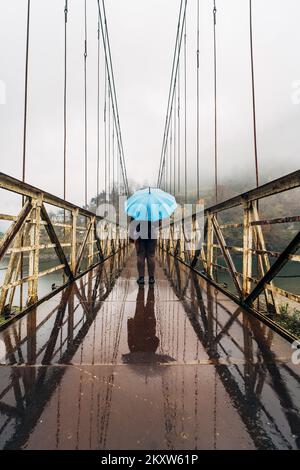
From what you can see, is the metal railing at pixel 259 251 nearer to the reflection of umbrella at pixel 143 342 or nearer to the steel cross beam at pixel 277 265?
the steel cross beam at pixel 277 265

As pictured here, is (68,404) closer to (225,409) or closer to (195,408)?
(195,408)

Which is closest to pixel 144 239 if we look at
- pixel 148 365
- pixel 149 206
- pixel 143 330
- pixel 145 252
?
pixel 145 252

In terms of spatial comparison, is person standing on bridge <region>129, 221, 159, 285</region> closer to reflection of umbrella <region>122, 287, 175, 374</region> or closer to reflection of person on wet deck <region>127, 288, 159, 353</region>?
reflection of person on wet deck <region>127, 288, 159, 353</region>

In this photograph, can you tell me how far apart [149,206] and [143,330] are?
2045 mm

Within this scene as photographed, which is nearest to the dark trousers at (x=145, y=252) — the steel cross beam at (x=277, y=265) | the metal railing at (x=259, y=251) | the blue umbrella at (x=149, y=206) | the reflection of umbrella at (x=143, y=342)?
the blue umbrella at (x=149, y=206)

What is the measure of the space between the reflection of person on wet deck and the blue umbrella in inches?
49.7

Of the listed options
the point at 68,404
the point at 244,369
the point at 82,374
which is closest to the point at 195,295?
the point at 244,369

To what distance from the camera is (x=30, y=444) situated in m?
0.88

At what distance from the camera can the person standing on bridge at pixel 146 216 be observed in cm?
372

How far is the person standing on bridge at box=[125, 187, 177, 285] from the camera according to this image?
3723 mm

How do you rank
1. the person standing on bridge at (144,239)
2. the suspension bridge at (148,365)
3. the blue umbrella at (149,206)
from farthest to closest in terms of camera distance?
the person standing on bridge at (144,239) < the blue umbrella at (149,206) < the suspension bridge at (148,365)

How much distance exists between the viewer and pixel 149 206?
3738mm

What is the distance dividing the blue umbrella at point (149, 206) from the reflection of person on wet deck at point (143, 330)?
49.7 inches
